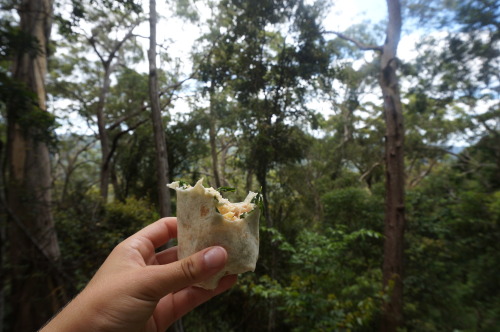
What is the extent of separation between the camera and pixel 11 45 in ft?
11.2

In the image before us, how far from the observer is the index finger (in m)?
1.72

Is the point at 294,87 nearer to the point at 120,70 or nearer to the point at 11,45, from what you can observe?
the point at 11,45

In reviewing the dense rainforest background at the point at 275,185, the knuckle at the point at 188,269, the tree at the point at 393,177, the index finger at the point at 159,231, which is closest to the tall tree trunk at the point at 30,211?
the dense rainforest background at the point at 275,185

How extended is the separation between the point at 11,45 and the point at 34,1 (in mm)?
2138

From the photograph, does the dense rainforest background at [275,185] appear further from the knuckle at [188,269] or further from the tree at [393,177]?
the knuckle at [188,269]

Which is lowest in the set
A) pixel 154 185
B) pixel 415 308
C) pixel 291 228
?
pixel 415 308

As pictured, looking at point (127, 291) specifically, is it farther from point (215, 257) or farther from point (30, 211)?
point (30, 211)

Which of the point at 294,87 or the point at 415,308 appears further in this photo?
the point at 294,87

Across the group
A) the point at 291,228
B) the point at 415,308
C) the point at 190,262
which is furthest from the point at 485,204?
the point at 190,262

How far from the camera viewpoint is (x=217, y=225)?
52.6 inches

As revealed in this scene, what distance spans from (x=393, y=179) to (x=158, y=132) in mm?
4319

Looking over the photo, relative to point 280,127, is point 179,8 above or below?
above

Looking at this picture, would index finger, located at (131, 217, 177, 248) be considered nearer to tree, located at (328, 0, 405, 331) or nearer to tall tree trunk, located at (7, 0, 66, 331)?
tall tree trunk, located at (7, 0, 66, 331)

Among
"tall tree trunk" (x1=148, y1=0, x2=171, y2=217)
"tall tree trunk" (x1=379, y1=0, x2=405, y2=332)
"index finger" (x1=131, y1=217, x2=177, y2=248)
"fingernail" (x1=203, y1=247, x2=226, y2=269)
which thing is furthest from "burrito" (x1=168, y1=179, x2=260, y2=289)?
"tall tree trunk" (x1=379, y1=0, x2=405, y2=332)
